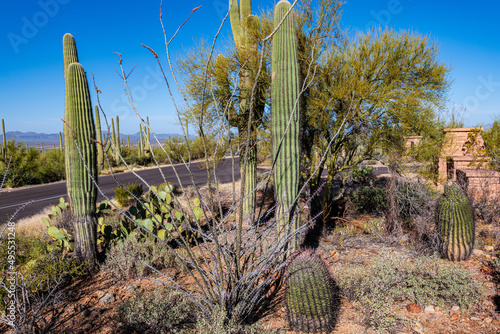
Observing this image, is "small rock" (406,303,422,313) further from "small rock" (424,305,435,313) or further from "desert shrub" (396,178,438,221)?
"desert shrub" (396,178,438,221)

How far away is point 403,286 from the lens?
398cm

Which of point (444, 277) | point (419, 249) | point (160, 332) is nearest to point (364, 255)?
point (419, 249)

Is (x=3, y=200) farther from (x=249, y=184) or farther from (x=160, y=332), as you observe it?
(x=160, y=332)

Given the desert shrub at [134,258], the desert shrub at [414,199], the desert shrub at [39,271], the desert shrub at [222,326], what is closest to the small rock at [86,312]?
the desert shrub at [39,271]

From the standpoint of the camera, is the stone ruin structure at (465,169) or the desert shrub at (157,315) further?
the stone ruin structure at (465,169)

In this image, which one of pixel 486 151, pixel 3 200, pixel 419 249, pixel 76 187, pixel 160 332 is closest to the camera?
pixel 160 332

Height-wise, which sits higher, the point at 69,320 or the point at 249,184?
the point at 249,184

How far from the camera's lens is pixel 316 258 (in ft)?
11.0

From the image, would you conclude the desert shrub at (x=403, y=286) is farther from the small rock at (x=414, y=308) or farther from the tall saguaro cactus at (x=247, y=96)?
the tall saguaro cactus at (x=247, y=96)

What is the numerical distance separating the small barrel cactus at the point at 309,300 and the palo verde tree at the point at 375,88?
3.41 m

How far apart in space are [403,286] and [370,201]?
4.15 meters

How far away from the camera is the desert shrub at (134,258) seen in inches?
181

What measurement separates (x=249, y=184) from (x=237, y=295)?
461cm

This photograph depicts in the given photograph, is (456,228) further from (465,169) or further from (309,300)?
(465,169)
